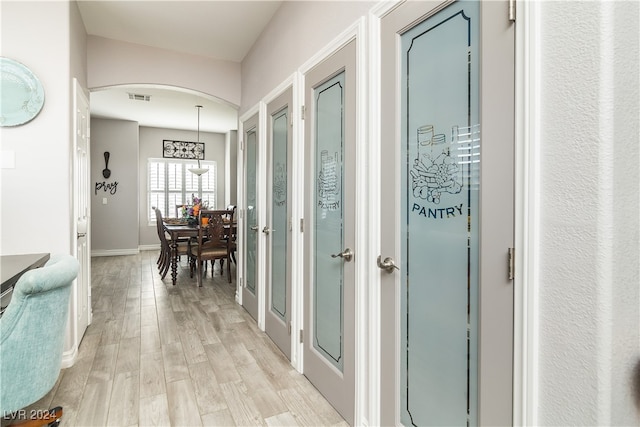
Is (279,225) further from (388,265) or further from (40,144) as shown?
(40,144)

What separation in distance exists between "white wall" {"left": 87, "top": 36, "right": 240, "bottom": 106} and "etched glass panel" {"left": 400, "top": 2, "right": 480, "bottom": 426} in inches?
120

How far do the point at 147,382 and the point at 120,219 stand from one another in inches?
240

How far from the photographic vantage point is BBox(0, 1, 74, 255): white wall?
2400mm

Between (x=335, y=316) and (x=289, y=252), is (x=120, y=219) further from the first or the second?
(x=335, y=316)

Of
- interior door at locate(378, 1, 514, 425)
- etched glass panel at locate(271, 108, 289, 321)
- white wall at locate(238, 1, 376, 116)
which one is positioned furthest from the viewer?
etched glass panel at locate(271, 108, 289, 321)

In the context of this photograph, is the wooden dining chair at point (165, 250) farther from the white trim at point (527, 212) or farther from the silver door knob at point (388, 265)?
the white trim at point (527, 212)

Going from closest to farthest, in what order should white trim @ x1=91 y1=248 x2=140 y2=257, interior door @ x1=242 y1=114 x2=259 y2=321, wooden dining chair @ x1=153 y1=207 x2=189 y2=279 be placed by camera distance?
interior door @ x1=242 y1=114 x2=259 y2=321, wooden dining chair @ x1=153 y1=207 x2=189 y2=279, white trim @ x1=91 y1=248 x2=140 y2=257

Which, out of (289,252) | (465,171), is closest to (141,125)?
(289,252)

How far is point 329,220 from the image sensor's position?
2.10 m

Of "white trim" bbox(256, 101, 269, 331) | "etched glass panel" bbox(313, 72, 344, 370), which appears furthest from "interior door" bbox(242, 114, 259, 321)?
"etched glass panel" bbox(313, 72, 344, 370)

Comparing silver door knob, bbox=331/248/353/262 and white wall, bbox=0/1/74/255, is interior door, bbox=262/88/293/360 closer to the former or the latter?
silver door knob, bbox=331/248/353/262

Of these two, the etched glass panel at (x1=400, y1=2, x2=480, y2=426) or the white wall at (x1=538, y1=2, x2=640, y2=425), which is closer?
the white wall at (x1=538, y1=2, x2=640, y2=425)

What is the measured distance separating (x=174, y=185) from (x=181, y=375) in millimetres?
6810

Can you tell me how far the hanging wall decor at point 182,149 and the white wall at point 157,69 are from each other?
4921 mm
